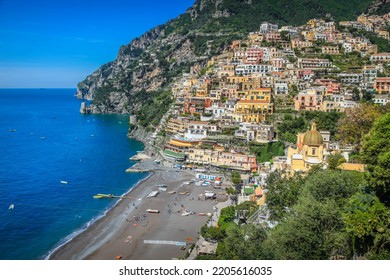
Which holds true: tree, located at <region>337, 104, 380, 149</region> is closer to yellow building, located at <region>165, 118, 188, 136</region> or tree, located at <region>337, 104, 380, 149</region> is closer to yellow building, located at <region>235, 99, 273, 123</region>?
yellow building, located at <region>235, 99, 273, 123</region>

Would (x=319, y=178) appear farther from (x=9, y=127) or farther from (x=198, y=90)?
(x=9, y=127)

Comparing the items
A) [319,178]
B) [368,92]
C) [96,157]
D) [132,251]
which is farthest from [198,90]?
[319,178]

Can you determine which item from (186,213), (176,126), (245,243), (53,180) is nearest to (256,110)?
(176,126)

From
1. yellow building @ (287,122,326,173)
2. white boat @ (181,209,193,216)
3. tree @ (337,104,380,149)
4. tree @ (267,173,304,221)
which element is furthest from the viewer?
tree @ (337,104,380,149)

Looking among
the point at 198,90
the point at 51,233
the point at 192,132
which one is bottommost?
the point at 51,233

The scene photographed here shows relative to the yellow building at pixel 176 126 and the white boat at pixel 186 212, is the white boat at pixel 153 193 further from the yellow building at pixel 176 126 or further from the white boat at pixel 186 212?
the yellow building at pixel 176 126

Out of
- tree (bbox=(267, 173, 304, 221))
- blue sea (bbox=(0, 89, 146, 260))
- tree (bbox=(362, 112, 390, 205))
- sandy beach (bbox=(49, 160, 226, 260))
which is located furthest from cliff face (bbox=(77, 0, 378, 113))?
tree (bbox=(362, 112, 390, 205))
